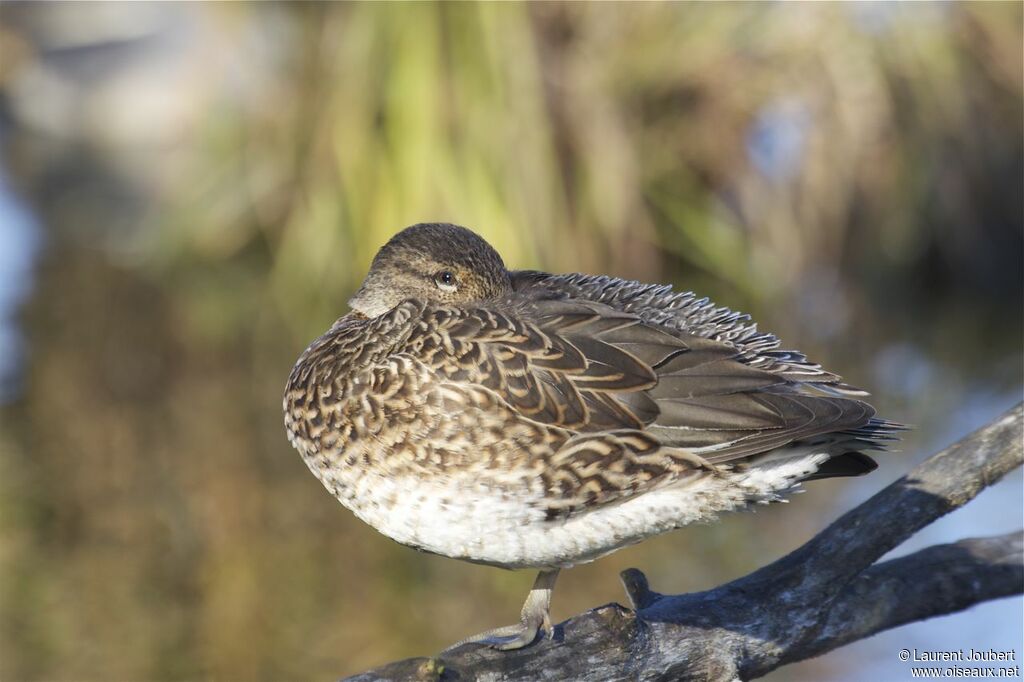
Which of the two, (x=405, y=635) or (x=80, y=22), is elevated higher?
(x=80, y=22)

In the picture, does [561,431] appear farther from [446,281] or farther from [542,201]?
[542,201]

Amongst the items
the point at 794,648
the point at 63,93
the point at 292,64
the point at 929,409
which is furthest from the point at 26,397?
the point at 63,93

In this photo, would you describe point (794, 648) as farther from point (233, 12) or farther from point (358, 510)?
point (233, 12)

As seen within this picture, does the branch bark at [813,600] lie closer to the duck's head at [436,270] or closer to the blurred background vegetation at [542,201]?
the duck's head at [436,270]

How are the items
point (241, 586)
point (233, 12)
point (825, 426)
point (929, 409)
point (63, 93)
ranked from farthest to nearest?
1. point (63, 93)
2. point (233, 12)
3. point (929, 409)
4. point (241, 586)
5. point (825, 426)

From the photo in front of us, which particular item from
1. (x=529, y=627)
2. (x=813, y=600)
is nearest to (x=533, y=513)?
(x=529, y=627)

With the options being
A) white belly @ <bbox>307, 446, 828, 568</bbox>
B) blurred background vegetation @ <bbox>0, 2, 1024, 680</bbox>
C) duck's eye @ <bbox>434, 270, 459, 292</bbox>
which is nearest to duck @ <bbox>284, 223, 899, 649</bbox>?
white belly @ <bbox>307, 446, 828, 568</bbox>

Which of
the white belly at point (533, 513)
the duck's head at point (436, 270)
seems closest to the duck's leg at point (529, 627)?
the white belly at point (533, 513)
